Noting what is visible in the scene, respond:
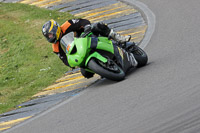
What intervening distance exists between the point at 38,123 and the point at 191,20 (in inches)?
229

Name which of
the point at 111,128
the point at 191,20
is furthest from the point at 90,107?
the point at 191,20

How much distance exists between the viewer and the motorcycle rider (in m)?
8.35

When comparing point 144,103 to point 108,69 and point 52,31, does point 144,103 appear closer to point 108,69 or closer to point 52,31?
point 108,69

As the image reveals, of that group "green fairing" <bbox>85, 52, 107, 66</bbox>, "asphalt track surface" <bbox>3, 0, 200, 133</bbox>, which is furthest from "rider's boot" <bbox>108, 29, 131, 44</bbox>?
"green fairing" <bbox>85, 52, 107, 66</bbox>

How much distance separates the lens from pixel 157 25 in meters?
11.9

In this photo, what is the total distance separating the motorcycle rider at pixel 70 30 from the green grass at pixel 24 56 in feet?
4.78

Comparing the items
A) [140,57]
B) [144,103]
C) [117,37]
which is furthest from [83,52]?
[144,103]

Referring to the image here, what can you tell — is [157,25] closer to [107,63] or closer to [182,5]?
[182,5]

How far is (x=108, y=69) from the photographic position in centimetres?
787

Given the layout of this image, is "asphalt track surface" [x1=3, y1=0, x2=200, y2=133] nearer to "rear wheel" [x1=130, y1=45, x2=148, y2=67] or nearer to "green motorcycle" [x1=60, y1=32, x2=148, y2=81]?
"rear wheel" [x1=130, y1=45, x2=148, y2=67]

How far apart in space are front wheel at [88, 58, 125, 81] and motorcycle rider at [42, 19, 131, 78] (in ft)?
2.54

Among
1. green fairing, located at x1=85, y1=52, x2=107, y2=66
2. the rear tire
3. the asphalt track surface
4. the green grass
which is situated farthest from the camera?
the green grass

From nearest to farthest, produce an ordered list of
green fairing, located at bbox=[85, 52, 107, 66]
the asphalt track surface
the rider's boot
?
the asphalt track surface, green fairing, located at bbox=[85, 52, 107, 66], the rider's boot

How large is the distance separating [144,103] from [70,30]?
8.88 ft
